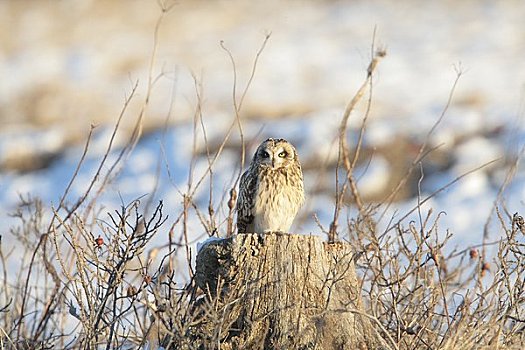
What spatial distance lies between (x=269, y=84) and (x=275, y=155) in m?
12.7

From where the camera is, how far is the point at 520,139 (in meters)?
12.9

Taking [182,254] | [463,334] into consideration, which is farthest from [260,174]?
[182,254]

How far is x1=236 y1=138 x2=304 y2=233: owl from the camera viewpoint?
5031 mm

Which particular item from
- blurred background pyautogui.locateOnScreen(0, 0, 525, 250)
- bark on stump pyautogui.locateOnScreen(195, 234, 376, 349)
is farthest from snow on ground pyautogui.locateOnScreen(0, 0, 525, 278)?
bark on stump pyautogui.locateOnScreen(195, 234, 376, 349)

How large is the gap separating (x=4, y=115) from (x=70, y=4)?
5530 mm

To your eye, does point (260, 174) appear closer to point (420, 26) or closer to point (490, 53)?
point (490, 53)

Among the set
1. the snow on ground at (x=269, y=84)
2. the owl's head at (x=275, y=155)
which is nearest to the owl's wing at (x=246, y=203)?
the owl's head at (x=275, y=155)

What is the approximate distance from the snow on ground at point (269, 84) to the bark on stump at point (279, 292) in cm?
644

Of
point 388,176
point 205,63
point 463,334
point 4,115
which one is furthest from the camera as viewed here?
point 205,63

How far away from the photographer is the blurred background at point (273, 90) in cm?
1254

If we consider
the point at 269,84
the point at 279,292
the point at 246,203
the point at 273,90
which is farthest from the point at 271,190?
the point at 269,84

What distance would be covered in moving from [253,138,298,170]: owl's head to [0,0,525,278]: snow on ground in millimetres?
5571

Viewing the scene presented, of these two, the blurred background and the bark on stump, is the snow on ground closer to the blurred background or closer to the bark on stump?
the blurred background

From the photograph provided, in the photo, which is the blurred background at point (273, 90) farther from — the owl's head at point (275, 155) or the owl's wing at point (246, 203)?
the owl's head at point (275, 155)
